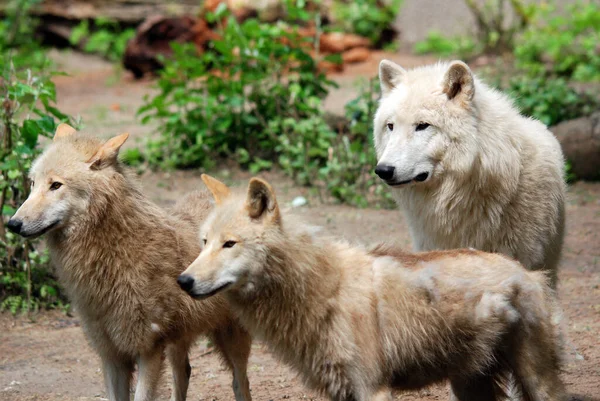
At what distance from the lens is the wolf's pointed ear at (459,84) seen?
5520mm

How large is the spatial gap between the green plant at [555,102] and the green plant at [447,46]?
6179 millimetres

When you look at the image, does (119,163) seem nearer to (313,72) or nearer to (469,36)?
(313,72)

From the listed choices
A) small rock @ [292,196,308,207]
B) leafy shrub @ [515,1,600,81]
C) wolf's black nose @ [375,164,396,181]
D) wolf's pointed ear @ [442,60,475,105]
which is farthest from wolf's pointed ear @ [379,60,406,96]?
leafy shrub @ [515,1,600,81]

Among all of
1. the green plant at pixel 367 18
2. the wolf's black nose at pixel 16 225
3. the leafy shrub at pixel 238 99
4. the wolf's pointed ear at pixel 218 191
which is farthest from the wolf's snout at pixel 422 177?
the green plant at pixel 367 18

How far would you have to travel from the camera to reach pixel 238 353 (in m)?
5.74

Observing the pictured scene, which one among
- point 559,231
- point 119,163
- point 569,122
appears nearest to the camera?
point 119,163

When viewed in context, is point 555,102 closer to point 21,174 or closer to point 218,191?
point 21,174

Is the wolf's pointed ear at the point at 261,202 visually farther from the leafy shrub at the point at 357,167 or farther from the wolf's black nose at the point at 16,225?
the leafy shrub at the point at 357,167

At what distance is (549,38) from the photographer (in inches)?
659

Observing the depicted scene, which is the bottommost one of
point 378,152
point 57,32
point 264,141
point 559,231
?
point 57,32

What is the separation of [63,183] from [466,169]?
2507 millimetres

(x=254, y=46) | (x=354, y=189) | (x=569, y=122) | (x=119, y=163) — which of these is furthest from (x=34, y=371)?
(x=569, y=122)

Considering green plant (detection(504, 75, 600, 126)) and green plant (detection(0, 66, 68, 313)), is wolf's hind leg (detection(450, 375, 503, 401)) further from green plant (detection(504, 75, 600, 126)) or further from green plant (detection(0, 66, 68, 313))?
green plant (detection(504, 75, 600, 126))

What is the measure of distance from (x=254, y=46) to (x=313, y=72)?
0.95 m
